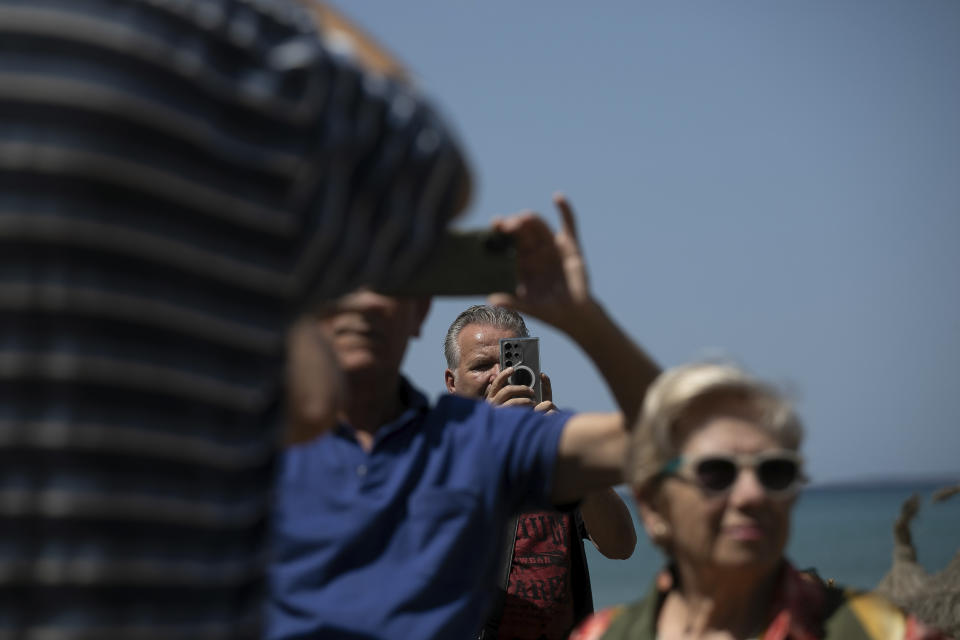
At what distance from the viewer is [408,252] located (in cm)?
149

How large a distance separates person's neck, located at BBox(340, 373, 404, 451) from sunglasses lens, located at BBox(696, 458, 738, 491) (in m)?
1.06

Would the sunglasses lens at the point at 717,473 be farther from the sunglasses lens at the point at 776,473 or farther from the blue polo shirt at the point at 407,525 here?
the blue polo shirt at the point at 407,525

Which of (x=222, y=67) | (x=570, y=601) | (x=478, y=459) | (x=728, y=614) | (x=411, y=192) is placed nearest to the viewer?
(x=222, y=67)

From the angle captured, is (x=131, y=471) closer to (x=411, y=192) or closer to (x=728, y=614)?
(x=411, y=192)

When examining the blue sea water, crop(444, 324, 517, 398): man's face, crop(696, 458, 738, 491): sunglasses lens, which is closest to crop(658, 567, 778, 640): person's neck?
crop(696, 458, 738, 491): sunglasses lens

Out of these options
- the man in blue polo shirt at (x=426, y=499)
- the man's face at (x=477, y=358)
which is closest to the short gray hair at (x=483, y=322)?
the man's face at (x=477, y=358)

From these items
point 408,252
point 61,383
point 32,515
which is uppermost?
point 408,252

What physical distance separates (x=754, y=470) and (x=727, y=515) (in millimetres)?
100

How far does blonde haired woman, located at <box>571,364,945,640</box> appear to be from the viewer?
209cm

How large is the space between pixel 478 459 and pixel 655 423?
594 mm

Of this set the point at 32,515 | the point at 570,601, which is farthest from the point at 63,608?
the point at 570,601

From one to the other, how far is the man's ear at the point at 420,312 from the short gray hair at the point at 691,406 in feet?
3.39

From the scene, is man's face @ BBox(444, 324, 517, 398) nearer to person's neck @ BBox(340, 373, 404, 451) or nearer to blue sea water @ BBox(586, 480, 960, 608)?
person's neck @ BBox(340, 373, 404, 451)

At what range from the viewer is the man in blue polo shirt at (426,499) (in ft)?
8.10
